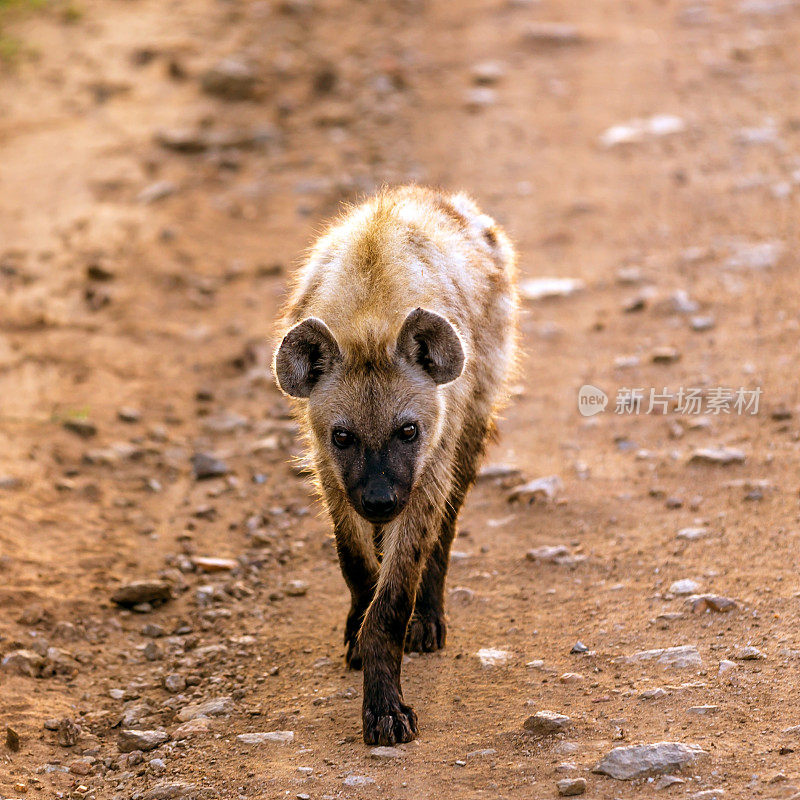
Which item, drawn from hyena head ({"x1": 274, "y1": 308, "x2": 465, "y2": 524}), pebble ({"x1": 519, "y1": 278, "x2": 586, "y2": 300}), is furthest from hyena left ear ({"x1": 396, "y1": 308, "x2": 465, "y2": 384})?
pebble ({"x1": 519, "y1": 278, "x2": 586, "y2": 300})

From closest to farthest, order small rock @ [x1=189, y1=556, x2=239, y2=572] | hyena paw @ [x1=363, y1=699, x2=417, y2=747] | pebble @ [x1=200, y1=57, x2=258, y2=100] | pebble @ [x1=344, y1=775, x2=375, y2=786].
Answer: pebble @ [x1=344, y1=775, x2=375, y2=786], hyena paw @ [x1=363, y1=699, x2=417, y2=747], small rock @ [x1=189, y1=556, x2=239, y2=572], pebble @ [x1=200, y1=57, x2=258, y2=100]

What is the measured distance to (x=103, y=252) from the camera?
8312 mm

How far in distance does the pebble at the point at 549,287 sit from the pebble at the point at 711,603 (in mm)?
3246

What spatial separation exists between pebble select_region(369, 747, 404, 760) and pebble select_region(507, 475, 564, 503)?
1.93m

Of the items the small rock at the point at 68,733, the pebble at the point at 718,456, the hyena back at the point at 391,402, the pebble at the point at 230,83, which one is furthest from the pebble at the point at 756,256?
the pebble at the point at 230,83

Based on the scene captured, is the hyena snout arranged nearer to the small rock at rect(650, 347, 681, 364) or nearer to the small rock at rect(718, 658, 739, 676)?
the small rock at rect(718, 658, 739, 676)

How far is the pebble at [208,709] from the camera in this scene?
4320mm

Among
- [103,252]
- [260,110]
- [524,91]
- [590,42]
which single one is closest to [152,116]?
[260,110]

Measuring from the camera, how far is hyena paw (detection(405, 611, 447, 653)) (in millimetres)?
4629

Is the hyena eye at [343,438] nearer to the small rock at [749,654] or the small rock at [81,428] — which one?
the small rock at [749,654]

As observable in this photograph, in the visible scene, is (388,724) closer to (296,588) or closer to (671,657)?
(671,657)

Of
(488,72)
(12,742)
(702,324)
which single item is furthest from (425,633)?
(488,72)

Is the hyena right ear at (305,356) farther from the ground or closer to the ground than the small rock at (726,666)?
farther from the ground

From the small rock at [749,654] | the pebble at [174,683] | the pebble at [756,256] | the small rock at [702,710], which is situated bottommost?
the pebble at [174,683]
